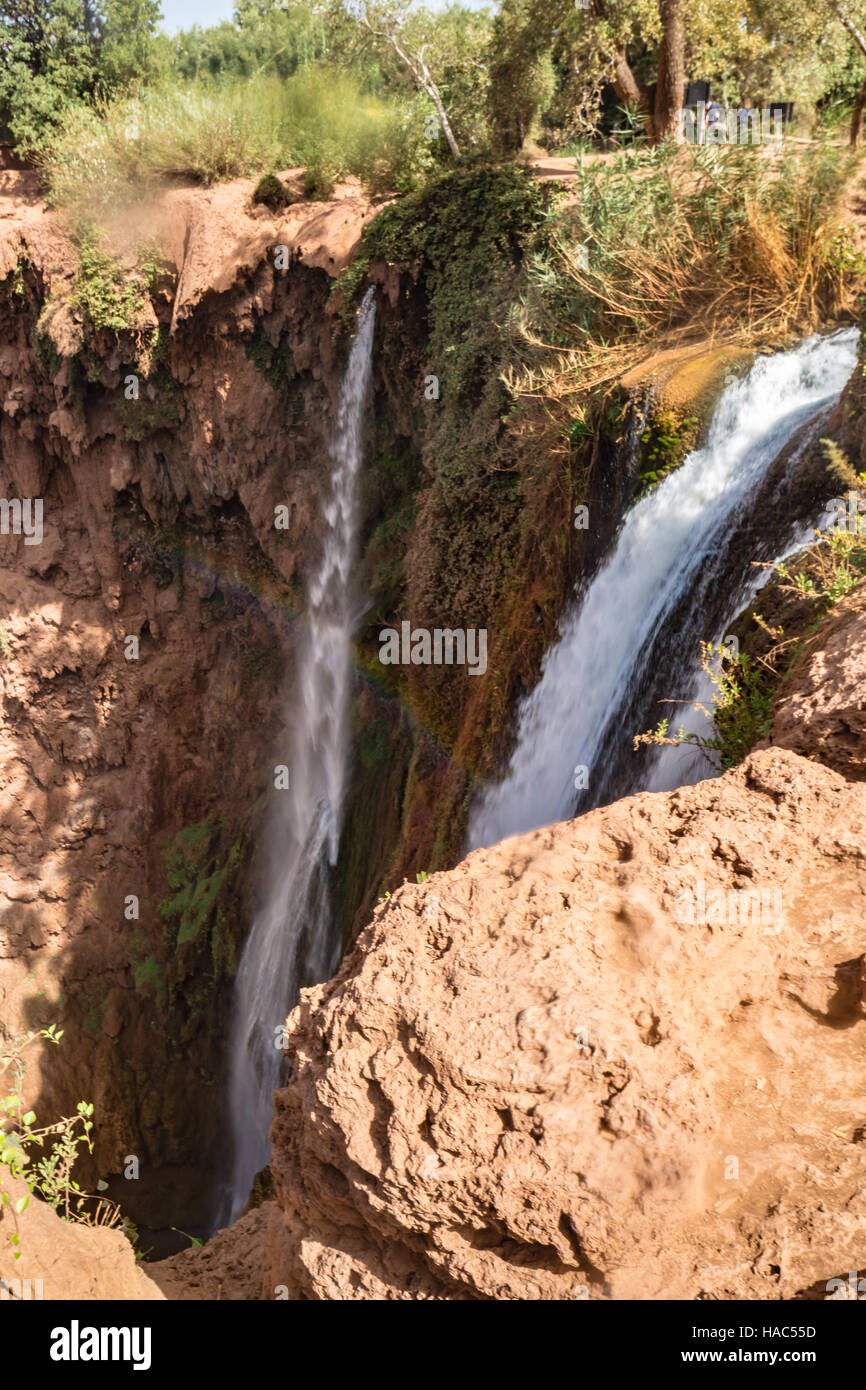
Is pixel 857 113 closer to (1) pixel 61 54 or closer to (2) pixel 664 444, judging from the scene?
(2) pixel 664 444

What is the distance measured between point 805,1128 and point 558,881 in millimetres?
853

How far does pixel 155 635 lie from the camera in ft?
45.2

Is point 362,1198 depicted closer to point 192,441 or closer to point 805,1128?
point 805,1128

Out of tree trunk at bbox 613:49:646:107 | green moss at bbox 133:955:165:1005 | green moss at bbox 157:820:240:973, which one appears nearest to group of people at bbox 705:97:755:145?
tree trunk at bbox 613:49:646:107

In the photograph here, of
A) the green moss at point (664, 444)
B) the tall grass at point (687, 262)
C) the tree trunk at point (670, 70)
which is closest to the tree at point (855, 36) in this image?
the tree trunk at point (670, 70)

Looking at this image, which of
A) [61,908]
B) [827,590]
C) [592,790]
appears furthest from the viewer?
[61,908]

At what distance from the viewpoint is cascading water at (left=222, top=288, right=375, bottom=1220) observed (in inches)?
389

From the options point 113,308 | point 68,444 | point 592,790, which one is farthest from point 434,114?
point 592,790

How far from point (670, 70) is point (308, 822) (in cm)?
866

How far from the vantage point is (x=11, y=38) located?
14.5 meters

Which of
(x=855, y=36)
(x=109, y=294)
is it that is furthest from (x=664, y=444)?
(x=109, y=294)

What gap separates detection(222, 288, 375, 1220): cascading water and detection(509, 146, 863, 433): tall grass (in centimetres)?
313

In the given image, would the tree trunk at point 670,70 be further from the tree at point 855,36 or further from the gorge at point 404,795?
the gorge at point 404,795

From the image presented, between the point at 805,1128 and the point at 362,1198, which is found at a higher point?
the point at 805,1128
